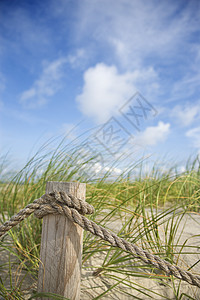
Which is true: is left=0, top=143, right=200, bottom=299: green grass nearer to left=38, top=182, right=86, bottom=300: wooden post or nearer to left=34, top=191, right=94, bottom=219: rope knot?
left=38, top=182, right=86, bottom=300: wooden post

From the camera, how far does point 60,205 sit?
1.44 meters

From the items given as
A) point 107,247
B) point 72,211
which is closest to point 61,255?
point 72,211

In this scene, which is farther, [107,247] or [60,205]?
[107,247]

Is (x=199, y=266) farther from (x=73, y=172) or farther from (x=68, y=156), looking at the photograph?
(x=68, y=156)

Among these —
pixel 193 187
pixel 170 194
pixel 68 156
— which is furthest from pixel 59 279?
pixel 170 194

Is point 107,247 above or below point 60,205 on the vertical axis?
below

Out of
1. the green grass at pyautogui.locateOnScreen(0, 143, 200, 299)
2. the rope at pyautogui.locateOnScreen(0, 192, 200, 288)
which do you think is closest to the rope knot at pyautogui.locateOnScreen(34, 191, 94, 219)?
the rope at pyautogui.locateOnScreen(0, 192, 200, 288)

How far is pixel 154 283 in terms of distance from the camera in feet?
6.86

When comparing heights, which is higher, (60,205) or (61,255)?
(60,205)

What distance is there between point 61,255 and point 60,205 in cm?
30

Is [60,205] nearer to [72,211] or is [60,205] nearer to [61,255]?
[72,211]

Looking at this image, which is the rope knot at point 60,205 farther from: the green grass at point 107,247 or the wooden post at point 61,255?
the green grass at point 107,247

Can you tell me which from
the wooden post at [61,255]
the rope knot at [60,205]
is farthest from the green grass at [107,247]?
the rope knot at [60,205]

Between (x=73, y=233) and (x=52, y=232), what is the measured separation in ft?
0.43
